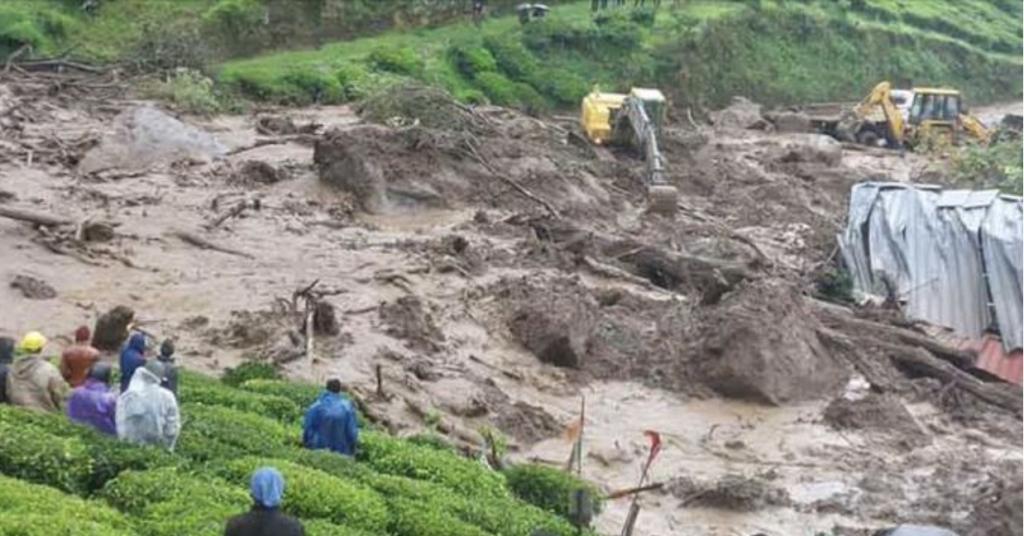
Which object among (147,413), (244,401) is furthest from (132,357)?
(147,413)

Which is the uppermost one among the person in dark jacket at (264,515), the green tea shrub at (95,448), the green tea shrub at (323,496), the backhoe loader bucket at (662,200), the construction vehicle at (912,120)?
the person in dark jacket at (264,515)

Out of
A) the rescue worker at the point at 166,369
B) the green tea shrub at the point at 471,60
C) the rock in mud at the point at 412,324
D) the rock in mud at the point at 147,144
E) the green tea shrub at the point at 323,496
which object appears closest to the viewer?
the green tea shrub at the point at 323,496

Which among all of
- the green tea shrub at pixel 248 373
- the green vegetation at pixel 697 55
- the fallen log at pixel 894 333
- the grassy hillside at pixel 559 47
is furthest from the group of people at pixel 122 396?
the green vegetation at pixel 697 55

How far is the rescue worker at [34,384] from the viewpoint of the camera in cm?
1398

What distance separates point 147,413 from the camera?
12906 millimetres

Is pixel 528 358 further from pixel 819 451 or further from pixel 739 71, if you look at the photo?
pixel 739 71

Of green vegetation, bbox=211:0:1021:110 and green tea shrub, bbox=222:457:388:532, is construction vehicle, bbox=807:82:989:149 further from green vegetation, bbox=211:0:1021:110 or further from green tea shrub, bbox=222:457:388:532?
green tea shrub, bbox=222:457:388:532

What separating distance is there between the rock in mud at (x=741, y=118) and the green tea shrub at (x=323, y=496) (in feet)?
132

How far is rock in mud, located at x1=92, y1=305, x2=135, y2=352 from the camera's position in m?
19.8

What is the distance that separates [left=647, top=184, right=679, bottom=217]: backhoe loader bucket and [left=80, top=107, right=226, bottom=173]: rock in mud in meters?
10.8

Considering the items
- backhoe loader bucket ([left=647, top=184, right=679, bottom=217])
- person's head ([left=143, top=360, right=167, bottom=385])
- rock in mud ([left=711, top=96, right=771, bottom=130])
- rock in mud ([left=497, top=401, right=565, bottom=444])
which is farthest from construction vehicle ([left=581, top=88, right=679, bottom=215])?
person's head ([left=143, top=360, right=167, bottom=385])

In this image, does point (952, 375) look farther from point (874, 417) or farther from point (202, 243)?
point (202, 243)

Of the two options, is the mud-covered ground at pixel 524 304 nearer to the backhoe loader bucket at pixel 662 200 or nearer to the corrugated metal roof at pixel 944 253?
the backhoe loader bucket at pixel 662 200

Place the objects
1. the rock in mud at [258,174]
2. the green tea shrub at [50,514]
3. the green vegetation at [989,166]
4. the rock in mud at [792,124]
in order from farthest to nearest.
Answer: the rock in mud at [792,124] → the green vegetation at [989,166] → the rock in mud at [258,174] → the green tea shrub at [50,514]
